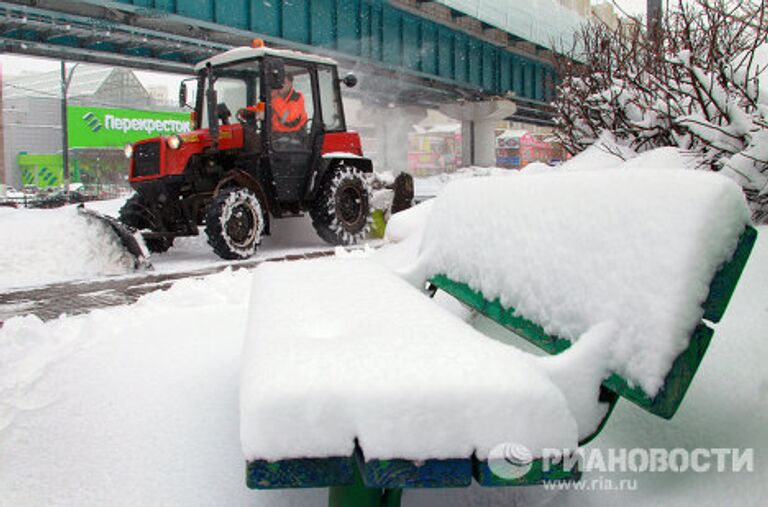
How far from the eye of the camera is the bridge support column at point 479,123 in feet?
96.3

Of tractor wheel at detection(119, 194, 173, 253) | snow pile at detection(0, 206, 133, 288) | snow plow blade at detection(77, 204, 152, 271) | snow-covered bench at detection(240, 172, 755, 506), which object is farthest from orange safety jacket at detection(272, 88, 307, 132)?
snow-covered bench at detection(240, 172, 755, 506)

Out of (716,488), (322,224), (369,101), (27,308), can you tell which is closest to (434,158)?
(369,101)

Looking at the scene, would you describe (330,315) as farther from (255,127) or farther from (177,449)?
(255,127)

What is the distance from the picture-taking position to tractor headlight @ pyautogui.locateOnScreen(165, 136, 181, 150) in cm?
802

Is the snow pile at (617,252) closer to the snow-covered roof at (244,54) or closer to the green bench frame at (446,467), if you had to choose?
the green bench frame at (446,467)

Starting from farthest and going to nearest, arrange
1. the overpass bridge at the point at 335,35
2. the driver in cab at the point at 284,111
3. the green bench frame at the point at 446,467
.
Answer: the overpass bridge at the point at 335,35 < the driver in cab at the point at 284,111 < the green bench frame at the point at 446,467

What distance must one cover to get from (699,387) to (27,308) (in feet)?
16.3

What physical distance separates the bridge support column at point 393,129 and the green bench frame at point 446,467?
27.7 metres

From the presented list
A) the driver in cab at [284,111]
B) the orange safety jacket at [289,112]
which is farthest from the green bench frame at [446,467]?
the orange safety jacket at [289,112]

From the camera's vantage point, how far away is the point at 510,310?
7.62ft

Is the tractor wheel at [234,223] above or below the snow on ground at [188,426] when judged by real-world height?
above

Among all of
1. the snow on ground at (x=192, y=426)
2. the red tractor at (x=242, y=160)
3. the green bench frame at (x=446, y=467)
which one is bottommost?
the snow on ground at (x=192, y=426)

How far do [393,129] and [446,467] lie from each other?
104 ft

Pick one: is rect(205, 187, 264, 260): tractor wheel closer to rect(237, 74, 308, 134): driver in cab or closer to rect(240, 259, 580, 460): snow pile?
rect(237, 74, 308, 134): driver in cab
